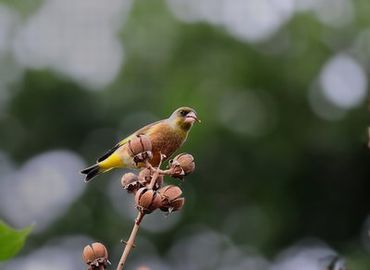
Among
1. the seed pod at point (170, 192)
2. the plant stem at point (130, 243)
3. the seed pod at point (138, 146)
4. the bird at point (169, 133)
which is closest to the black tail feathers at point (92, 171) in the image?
the bird at point (169, 133)

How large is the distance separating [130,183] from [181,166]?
108 millimetres

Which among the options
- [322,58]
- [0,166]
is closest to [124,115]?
[0,166]

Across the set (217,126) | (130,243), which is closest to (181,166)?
(130,243)

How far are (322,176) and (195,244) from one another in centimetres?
231

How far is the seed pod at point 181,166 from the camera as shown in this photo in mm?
1776

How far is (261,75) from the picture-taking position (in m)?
14.6

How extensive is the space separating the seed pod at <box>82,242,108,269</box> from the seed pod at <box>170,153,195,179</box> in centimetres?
24

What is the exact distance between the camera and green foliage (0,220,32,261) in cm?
150

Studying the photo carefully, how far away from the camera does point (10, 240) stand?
4.99 ft

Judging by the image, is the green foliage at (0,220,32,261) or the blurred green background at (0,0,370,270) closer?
the green foliage at (0,220,32,261)

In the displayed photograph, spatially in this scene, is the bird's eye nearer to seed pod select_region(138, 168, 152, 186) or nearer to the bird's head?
the bird's head

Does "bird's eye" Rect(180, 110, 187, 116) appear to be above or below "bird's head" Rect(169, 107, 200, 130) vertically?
above

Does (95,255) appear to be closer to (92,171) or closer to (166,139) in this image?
(166,139)

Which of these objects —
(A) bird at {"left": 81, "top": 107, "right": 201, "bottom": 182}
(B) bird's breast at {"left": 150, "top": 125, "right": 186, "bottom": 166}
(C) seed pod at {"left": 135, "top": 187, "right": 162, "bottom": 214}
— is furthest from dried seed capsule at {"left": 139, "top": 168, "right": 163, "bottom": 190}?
(B) bird's breast at {"left": 150, "top": 125, "right": 186, "bottom": 166}
